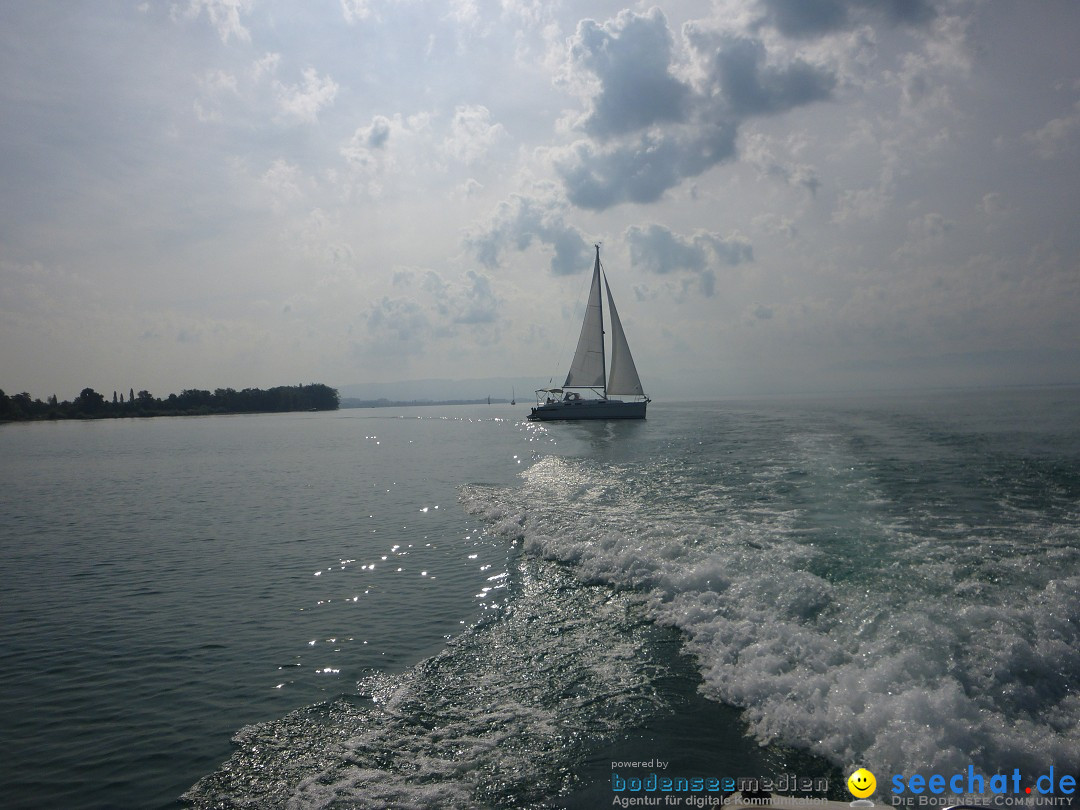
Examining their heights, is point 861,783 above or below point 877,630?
below

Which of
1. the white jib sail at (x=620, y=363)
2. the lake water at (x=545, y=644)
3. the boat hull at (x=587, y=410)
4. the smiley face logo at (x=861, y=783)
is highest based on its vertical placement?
the white jib sail at (x=620, y=363)

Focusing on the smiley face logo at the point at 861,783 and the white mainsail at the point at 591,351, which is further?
the white mainsail at the point at 591,351

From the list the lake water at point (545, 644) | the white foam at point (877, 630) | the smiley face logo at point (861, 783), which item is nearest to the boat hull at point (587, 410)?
the lake water at point (545, 644)

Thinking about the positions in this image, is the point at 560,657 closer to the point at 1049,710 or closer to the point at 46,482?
the point at 1049,710

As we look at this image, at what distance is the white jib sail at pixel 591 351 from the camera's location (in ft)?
237

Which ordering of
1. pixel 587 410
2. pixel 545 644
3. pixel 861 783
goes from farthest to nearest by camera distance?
Result: pixel 587 410
pixel 545 644
pixel 861 783

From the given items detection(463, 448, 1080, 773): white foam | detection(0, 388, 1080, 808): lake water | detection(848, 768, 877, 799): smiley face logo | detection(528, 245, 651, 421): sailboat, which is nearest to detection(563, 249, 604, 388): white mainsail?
detection(528, 245, 651, 421): sailboat

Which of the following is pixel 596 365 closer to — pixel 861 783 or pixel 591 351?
pixel 591 351

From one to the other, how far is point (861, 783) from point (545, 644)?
4489 mm

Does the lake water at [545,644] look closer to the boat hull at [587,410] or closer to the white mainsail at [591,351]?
the boat hull at [587,410]

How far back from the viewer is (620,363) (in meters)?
72.8

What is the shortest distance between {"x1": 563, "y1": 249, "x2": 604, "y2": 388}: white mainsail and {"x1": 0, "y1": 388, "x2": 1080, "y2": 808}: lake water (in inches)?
2074

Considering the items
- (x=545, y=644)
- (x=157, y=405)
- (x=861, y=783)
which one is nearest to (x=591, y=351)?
(x=545, y=644)

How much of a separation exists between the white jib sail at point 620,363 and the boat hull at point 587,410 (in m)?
2.08
